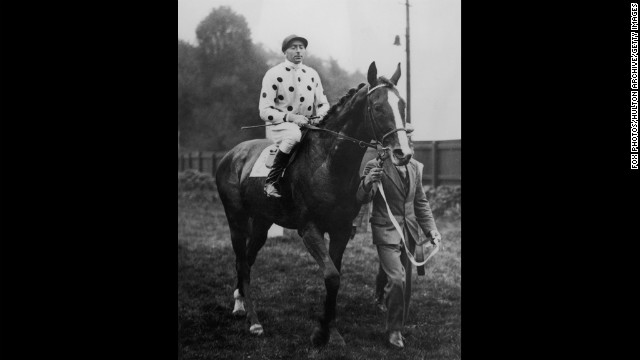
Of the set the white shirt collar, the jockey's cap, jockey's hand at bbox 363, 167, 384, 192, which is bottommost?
jockey's hand at bbox 363, 167, 384, 192

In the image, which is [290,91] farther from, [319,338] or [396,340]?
[396,340]

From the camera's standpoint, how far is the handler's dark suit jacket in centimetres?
→ 575

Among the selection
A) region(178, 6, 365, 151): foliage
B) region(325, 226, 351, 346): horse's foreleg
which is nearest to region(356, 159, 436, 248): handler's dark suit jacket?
region(325, 226, 351, 346): horse's foreleg

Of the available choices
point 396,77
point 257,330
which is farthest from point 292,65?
point 257,330

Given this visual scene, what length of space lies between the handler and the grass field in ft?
0.52

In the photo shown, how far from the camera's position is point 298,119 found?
5.84 meters

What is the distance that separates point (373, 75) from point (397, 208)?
124 cm

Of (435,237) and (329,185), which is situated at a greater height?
(329,185)

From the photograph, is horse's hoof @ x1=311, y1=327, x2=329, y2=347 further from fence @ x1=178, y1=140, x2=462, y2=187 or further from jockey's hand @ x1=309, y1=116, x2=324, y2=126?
jockey's hand @ x1=309, y1=116, x2=324, y2=126

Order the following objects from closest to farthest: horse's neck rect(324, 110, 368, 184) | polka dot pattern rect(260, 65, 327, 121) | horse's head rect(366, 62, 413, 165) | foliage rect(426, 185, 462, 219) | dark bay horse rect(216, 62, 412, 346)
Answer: horse's head rect(366, 62, 413, 165) → dark bay horse rect(216, 62, 412, 346) → horse's neck rect(324, 110, 368, 184) → polka dot pattern rect(260, 65, 327, 121) → foliage rect(426, 185, 462, 219)

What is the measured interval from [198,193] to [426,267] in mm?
2569
